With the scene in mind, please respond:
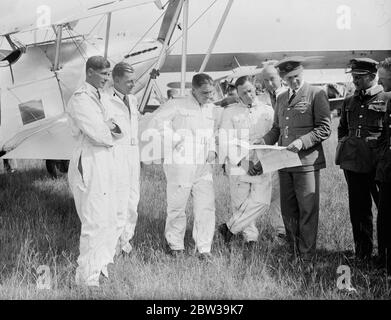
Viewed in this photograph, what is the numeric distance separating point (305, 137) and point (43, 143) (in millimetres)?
3631

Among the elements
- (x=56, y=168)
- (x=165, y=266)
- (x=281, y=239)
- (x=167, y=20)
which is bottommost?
(x=56, y=168)

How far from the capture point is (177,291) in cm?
317

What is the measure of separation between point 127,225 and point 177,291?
139 cm

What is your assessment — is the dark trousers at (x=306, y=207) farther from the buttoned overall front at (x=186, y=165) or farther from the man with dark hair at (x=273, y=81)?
the man with dark hair at (x=273, y=81)

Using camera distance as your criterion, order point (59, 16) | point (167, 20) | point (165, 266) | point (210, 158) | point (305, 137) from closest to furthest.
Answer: point (165, 266)
point (305, 137)
point (210, 158)
point (59, 16)
point (167, 20)

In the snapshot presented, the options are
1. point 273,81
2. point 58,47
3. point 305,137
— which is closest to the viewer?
point 305,137

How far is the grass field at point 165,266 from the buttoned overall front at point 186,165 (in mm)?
230

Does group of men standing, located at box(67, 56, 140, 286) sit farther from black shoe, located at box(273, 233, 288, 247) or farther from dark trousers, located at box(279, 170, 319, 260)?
black shoe, located at box(273, 233, 288, 247)

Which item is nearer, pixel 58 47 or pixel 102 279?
pixel 102 279

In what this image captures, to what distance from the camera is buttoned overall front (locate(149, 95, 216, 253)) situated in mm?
4160

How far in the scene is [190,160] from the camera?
4.16 m

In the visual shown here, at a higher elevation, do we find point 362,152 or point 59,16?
point 59,16

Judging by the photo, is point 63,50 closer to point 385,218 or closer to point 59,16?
point 59,16

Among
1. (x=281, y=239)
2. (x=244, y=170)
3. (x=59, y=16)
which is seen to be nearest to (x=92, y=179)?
(x=244, y=170)
